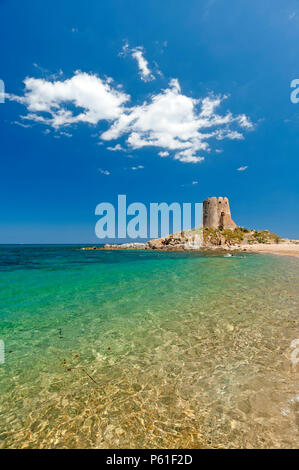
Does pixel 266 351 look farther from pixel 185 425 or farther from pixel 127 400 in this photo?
pixel 127 400

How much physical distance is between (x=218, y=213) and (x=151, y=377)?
10145cm

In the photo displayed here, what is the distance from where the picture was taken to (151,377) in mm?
4750

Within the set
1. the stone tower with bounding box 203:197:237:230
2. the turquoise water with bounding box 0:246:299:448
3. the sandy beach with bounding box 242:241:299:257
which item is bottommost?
the turquoise water with bounding box 0:246:299:448

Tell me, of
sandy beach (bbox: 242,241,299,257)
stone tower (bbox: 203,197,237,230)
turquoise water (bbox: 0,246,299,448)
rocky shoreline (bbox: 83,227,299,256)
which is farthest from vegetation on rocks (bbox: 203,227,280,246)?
turquoise water (bbox: 0,246,299,448)

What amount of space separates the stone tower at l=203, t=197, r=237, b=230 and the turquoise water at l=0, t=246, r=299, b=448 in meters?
92.8

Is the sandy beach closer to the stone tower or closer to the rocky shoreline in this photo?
the rocky shoreline

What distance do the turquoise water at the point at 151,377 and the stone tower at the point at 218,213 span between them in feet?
304

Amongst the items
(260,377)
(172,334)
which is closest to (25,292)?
(172,334)

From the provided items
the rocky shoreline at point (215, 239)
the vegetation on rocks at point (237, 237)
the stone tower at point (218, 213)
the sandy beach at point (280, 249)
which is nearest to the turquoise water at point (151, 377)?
the sandy beach at point (280, 249)

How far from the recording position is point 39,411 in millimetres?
3865

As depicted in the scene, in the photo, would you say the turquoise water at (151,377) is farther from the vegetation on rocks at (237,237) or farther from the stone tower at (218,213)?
the stone tower at (218,213)

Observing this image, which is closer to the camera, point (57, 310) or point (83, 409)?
point (83, 409)

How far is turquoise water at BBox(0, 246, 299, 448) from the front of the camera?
11.0 ft
